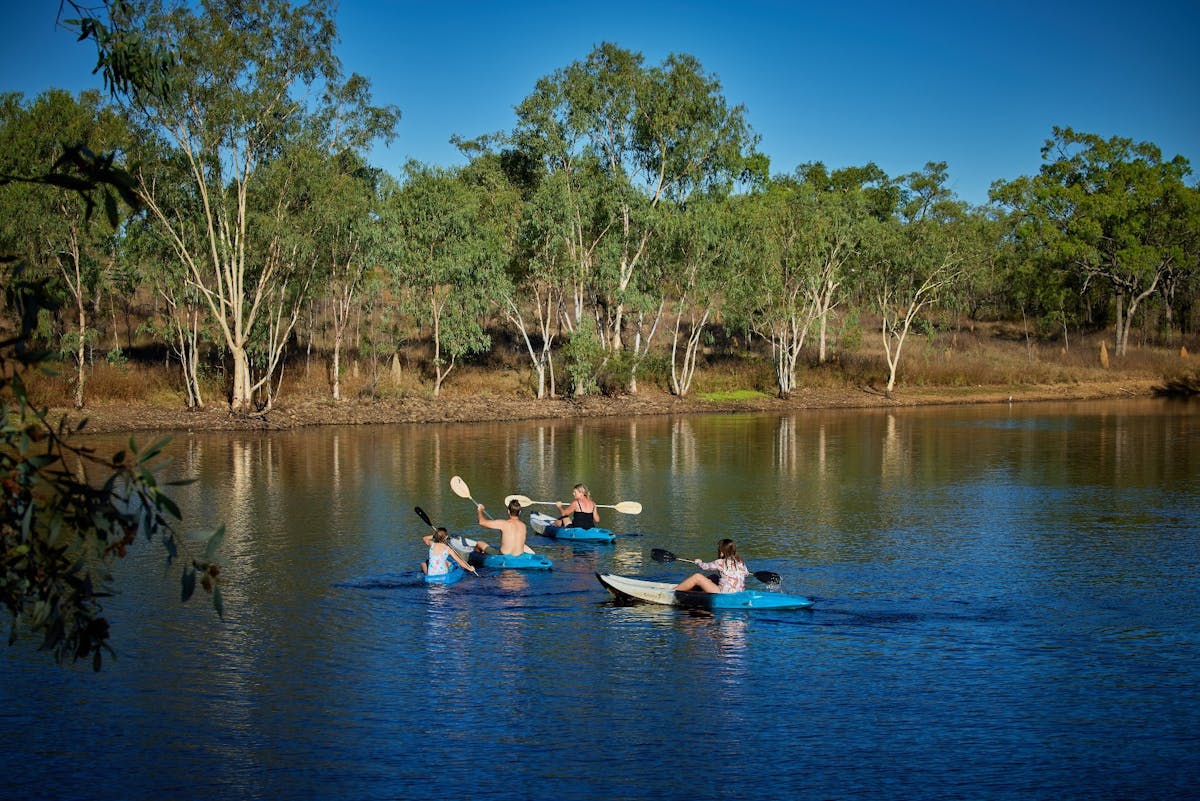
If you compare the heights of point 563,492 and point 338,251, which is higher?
point 338,251

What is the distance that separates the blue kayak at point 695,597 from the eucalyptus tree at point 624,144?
131ft

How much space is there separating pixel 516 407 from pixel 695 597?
38.9m

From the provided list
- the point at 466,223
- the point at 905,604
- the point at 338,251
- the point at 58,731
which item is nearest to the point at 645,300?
the point at 466,223

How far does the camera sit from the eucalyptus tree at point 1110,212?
78.4 metres

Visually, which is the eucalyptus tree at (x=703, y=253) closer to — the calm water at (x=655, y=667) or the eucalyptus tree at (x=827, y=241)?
the eucalyptus tree at (x=827, y=241)

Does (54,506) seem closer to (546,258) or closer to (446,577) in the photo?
(446,577)

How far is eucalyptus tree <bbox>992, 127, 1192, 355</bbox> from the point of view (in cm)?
7838

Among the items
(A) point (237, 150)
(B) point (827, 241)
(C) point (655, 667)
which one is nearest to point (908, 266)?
(B) point (827, 241)

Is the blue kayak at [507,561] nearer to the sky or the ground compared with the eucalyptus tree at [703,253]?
nearer to the ground

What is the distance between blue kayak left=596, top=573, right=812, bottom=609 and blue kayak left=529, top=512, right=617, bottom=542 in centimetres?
543

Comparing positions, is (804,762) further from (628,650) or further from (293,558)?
(293,558)

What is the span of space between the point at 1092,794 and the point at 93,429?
43.7m

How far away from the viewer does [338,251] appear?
5394 cm

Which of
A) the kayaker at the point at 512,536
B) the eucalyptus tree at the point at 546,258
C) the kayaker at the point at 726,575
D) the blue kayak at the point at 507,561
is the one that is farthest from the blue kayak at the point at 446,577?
the eucalyptus tree at the point at 546,258
